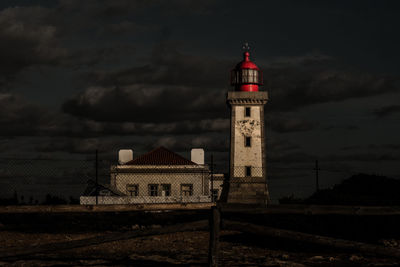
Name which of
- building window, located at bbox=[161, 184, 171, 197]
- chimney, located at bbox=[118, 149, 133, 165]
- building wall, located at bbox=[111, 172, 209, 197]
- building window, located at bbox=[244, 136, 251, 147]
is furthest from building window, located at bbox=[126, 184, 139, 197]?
building window, located at bbox=[244, 136, 251, 147]

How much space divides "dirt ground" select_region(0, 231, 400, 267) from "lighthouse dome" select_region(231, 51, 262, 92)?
21.3 metres

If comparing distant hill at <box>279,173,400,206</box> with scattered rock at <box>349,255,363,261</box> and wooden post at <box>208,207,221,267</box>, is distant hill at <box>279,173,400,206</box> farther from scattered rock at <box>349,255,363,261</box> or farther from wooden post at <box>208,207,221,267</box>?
wooden post at <box>208,207,221,267</box>

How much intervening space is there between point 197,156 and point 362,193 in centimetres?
2265

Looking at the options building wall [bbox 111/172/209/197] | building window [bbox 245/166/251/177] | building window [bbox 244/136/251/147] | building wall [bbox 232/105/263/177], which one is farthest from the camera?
building wall [bbox 111/172/209/197]

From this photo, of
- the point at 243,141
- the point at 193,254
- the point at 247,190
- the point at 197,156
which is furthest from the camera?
the point at 197,156

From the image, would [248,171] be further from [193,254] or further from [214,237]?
[214,237]

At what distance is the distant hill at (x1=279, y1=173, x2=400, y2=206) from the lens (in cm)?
1071

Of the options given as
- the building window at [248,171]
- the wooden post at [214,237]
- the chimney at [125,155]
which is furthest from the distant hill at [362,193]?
the chimney at [125,155]

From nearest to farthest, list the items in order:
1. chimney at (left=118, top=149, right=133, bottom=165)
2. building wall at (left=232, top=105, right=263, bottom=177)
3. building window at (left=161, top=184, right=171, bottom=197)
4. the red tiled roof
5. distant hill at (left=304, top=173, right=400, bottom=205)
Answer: distant hill at (left=304, top=173, right=400, bottom=205), building wall at (left=232, top=105, right=263, bottom=177), building window at (left=161, top=184, right=171, bottom=197), the red tiled roof, chimney at (left=118, top=149, right=133, bottom=165)

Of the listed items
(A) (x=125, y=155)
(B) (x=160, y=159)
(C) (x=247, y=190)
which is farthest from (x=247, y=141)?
(A) (x=125, y=155)

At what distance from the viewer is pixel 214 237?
651cm

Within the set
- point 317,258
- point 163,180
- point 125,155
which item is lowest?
point 317,258

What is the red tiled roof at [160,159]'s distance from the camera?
34.6 metres

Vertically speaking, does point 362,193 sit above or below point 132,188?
below
